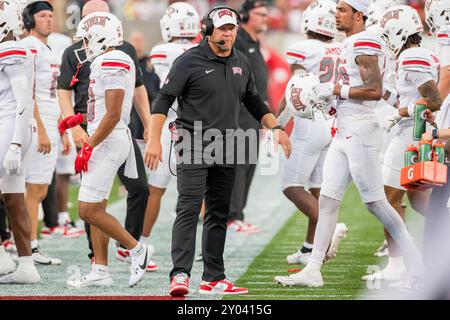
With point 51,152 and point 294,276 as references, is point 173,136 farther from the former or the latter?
point 51,152

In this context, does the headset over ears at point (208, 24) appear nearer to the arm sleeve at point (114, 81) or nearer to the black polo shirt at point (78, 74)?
the arm sleeve at point (114, 81)

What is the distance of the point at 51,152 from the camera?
28.3 ft

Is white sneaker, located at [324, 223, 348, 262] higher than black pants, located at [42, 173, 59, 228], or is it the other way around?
white sneaker, located at [324, 223, 348, 262]

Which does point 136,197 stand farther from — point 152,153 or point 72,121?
point 152,153

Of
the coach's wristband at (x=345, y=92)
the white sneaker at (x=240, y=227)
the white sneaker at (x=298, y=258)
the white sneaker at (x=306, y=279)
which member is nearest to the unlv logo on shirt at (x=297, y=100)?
the coach's wristband at (x=345, y=92)

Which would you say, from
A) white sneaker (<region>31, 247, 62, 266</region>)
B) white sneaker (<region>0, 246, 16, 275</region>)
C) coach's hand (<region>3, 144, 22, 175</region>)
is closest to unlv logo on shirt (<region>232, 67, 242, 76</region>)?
coach's hand (<region>3, 144, 22, 175</region>)

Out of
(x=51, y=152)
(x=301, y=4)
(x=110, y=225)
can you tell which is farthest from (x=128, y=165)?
(x=301, y=4)

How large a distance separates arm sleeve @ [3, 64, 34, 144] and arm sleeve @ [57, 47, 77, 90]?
592 millimetres

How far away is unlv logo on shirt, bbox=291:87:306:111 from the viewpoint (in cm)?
674

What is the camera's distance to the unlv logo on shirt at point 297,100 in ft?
22.1

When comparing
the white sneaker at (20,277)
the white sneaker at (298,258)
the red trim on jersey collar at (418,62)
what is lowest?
the white sneaker at (298,258)

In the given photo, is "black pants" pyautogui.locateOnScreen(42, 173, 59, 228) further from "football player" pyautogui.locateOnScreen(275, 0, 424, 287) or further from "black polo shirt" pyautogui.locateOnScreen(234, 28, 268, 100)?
"football player" pyautogui.locateOnScreen(275, 0, 424, 287)

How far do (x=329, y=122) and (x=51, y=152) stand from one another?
7.57 ft

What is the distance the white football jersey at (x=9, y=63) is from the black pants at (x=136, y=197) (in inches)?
36.8
